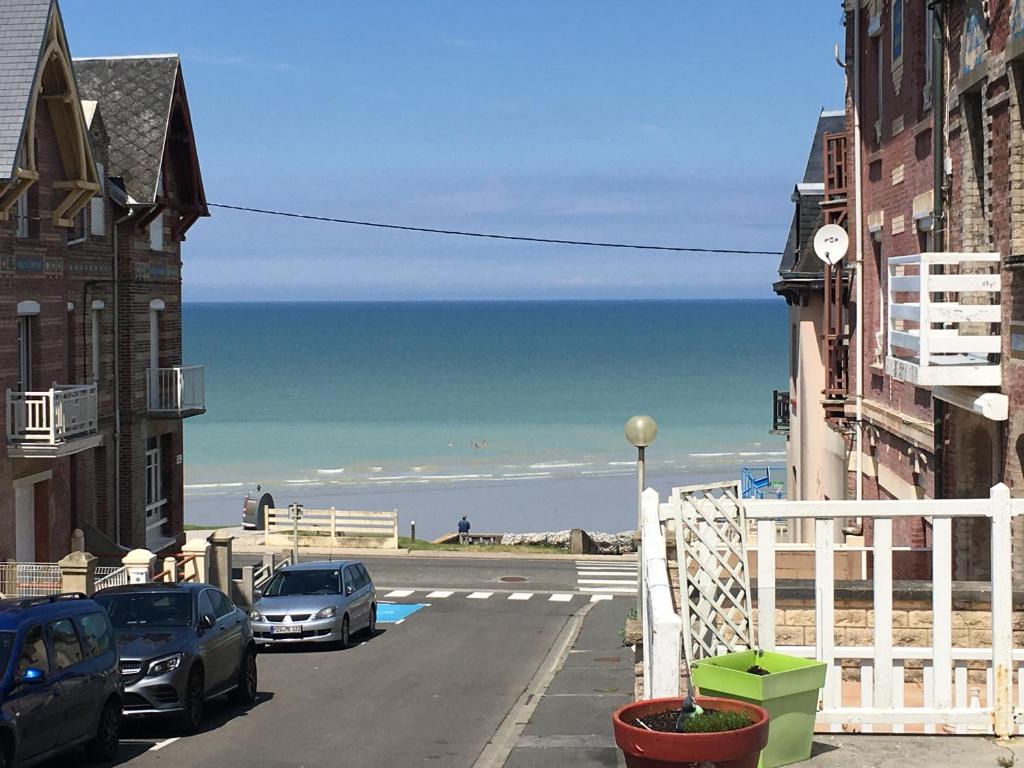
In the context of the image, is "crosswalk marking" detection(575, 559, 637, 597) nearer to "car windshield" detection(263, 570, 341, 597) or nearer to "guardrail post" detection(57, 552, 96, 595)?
"car windshield" detection(263, 570, 341, 597)

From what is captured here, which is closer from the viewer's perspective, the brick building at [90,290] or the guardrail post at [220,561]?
the brick building at [90,290]

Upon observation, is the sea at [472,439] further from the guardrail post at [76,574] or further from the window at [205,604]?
the window at [205,604]

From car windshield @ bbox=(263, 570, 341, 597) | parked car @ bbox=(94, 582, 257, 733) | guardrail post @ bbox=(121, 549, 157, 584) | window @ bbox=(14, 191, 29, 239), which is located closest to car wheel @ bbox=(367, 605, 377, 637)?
car windshield @ bbox=(263, 570, 341, 597)

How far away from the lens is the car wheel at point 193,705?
16.9 meters

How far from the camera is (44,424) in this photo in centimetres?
2702

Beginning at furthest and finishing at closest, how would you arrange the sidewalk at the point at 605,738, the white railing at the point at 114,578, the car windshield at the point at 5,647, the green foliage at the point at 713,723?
the white railing at the point at 114,578 → the car windshield at the point at 5,647 → the sidewalk at the point at 605,738 → the green foliage at the point at 713,723

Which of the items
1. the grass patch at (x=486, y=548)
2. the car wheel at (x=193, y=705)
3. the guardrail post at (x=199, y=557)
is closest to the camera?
the car wheel at (x=193, y=705)

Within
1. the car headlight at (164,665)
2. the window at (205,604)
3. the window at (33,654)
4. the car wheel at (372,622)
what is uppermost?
the window at (33,654)

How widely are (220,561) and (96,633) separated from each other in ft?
51.8

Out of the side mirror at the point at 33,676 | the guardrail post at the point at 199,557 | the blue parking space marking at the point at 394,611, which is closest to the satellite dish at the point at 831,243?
the blue parking space marking at the point at 394,611

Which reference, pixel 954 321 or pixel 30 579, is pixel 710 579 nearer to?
pixel 954 321

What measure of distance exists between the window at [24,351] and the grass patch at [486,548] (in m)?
19.5

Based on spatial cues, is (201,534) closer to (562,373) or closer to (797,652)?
(797,652)

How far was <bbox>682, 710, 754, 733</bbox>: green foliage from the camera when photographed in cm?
738
